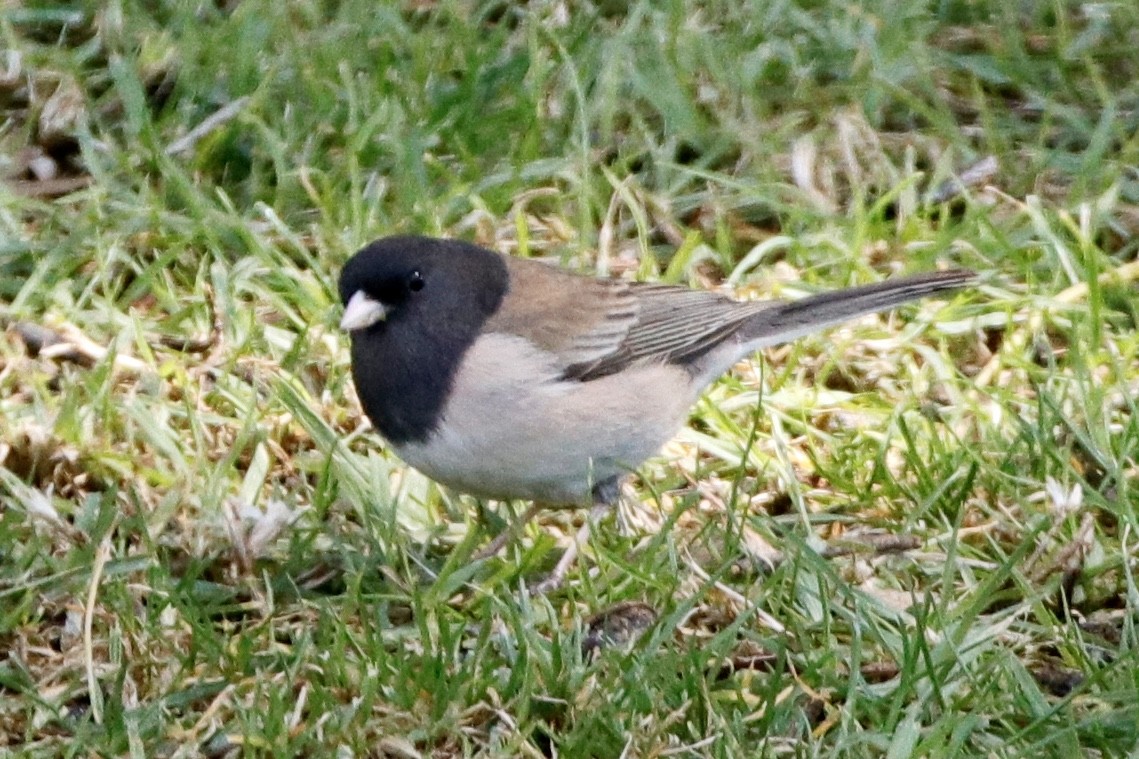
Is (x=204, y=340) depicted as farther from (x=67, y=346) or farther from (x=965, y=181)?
(x=965, y=181)

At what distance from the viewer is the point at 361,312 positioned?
11.9ft

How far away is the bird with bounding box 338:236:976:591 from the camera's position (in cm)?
356

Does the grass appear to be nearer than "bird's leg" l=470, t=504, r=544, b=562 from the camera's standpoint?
Yes

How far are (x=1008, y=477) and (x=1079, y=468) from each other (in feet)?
0.65

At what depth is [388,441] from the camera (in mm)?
3615

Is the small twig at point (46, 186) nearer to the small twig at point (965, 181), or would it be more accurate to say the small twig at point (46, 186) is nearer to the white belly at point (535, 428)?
the white belly at point (535, 428)

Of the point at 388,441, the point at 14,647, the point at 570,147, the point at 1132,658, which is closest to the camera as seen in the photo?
the point at 1132,658

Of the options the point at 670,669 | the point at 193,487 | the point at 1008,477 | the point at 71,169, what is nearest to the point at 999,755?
the point at 670,669

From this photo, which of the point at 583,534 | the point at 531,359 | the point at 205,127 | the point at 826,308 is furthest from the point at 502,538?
the point at 205,127

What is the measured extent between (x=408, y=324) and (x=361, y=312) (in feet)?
0.34

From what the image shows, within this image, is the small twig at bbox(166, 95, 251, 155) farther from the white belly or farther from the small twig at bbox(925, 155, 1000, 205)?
the small twig at bbox(925, 155, 1000, 205)

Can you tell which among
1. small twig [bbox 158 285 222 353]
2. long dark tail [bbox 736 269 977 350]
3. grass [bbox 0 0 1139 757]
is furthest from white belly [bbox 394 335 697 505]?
small twig [bbox 158 285 222 353]

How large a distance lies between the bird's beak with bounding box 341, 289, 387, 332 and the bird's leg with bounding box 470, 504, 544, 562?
0.52 meters

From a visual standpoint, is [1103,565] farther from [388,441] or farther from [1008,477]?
[388,441]
